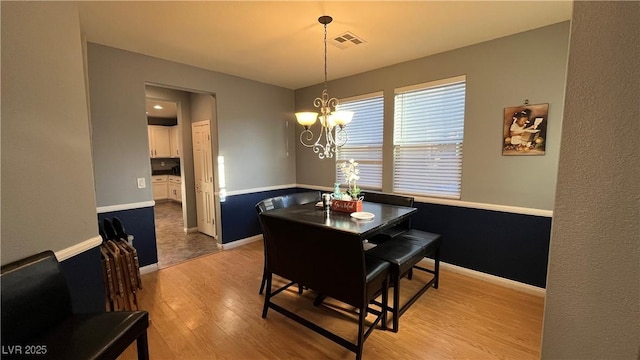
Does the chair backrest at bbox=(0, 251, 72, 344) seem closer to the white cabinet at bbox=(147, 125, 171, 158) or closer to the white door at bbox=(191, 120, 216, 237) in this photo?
the white door at bbox=(191, 120, 216, 237)

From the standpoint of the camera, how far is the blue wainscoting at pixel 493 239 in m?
2.64

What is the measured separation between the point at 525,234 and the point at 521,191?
44cm

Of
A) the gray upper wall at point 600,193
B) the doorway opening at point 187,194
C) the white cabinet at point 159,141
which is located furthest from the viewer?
the white cabinet at point 159,141

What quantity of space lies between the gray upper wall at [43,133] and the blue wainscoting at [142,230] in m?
1.65

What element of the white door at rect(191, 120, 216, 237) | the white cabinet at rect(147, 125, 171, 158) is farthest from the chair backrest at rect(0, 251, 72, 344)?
the white cabinet at rect(147, 125, 171, 158)

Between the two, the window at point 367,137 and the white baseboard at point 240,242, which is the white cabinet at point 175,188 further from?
the window at point 367,137

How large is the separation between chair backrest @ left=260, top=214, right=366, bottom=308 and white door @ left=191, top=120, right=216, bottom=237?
99.6 inches

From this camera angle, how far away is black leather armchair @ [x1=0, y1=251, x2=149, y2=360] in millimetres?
1094

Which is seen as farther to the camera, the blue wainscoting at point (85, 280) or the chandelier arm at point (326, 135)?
the chandelier arm at point (326, 135)

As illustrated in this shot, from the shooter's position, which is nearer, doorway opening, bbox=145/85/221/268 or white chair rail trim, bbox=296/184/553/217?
white chair rail trim, bbox=296/184/553/217

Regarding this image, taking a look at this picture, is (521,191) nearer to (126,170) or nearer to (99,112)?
(126,170)

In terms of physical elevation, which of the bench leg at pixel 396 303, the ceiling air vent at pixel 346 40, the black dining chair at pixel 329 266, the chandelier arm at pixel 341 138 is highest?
the ceiling air vent at pixel 346 40

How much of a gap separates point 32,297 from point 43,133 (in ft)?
2.51

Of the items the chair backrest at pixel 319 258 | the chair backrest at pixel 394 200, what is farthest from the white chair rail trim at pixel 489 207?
the chair backrest at pixel 319 258
